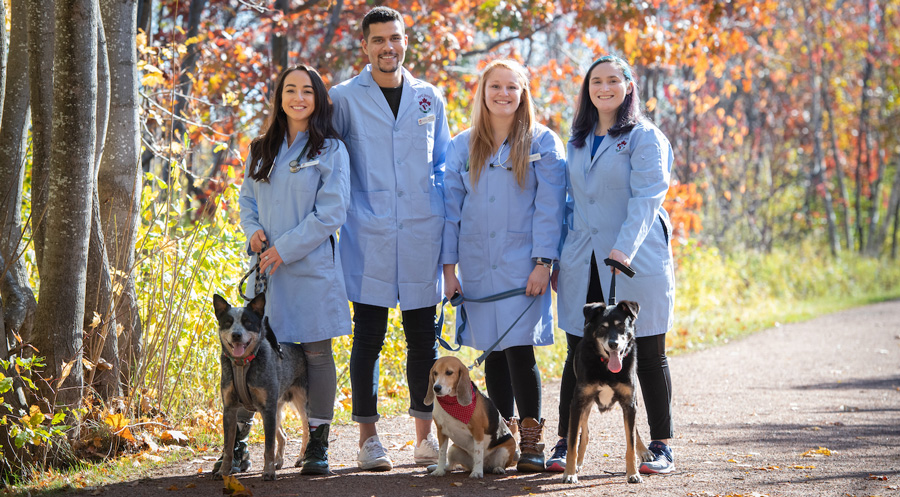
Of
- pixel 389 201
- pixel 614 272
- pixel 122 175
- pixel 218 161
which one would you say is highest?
pixel 218 161

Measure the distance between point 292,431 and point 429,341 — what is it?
1.53 meters

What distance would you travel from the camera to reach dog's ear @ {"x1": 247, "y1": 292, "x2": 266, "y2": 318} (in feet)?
13.4

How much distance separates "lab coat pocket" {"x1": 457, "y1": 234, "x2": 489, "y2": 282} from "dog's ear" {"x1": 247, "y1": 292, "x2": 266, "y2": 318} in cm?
114

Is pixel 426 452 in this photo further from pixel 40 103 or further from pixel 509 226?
pixel 40 103

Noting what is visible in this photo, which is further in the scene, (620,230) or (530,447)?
(530,447)

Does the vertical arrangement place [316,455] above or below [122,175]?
below

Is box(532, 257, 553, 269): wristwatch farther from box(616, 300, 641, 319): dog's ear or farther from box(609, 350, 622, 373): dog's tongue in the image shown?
box(609, 350, 622, 373): dog's tongue

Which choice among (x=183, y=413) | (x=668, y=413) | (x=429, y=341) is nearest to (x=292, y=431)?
(x=183, y=413)

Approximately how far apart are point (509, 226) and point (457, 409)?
103 centimetres

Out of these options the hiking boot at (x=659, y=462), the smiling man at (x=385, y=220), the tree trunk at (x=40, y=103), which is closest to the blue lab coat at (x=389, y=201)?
the smiling man at (x=385, y=220)

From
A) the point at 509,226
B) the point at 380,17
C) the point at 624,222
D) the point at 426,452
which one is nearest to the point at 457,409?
the point at 426,452

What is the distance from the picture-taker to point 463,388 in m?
4.20

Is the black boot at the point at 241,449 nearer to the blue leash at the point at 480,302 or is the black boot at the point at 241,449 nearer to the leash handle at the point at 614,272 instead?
the blue leash at the point at 480,302

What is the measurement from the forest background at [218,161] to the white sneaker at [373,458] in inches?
49.1
